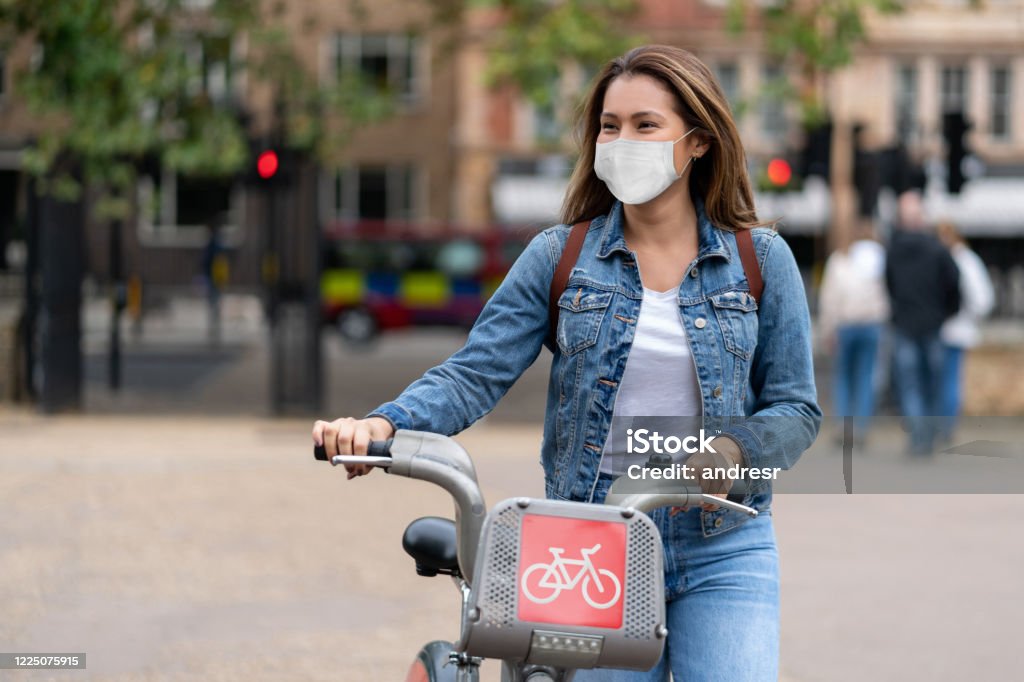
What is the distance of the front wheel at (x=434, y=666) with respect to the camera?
2604 millimetres

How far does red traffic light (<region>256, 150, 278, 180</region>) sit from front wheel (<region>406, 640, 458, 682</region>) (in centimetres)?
1319

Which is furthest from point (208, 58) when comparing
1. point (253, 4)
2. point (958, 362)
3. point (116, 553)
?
point (116, 553)

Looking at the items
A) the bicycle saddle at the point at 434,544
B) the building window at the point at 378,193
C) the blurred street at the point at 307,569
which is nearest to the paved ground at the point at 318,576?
the blurred street at the point at 307,569

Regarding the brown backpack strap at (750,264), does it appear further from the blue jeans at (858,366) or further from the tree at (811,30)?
the tree at (811,30)

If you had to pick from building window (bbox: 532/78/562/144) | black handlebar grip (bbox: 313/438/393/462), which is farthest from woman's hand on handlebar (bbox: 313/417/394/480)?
building window (bbox: 532/78/562/144)

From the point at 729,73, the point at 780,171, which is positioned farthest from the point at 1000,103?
the point at 780,171

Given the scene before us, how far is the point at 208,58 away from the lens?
50.5 feet

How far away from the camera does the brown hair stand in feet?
9.35

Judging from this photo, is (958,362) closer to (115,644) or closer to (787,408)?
(115,644)

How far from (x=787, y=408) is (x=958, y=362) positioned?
34.5 ft

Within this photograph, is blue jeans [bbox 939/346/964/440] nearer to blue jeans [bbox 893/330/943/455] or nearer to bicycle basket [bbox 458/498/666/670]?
blue jeans [bbox 893/330/943/455]

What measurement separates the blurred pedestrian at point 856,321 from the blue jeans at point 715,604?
9.72 m

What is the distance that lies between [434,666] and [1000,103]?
126 ft

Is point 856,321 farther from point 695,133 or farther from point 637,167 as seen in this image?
point 637,167
